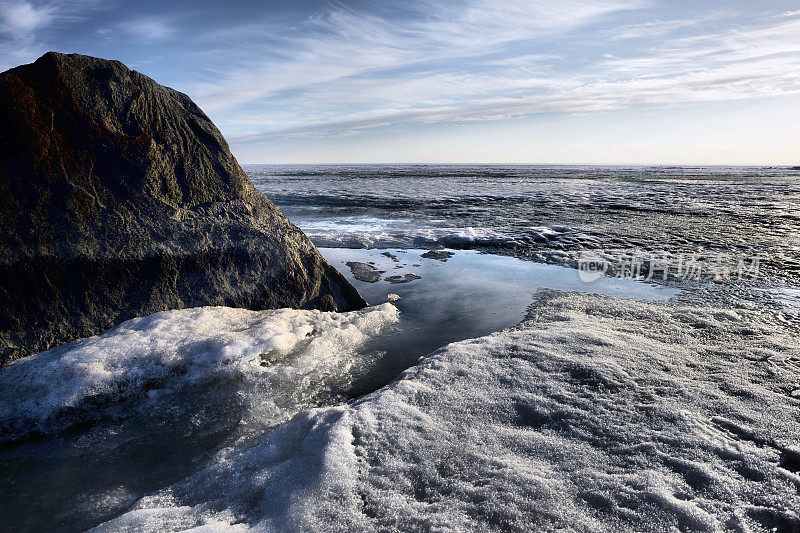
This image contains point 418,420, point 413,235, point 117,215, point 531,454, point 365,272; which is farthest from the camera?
point 413,235

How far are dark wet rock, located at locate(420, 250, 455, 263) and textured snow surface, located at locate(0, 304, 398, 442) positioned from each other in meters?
3.91

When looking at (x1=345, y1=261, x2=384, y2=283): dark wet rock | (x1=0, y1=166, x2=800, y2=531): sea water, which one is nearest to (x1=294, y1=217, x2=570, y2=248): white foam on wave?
(x1=345, y1=261, x2=384, y2=283): dark wet rock

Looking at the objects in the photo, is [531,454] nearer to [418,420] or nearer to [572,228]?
[418,420]

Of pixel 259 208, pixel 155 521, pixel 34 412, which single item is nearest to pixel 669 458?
pixel 155 521

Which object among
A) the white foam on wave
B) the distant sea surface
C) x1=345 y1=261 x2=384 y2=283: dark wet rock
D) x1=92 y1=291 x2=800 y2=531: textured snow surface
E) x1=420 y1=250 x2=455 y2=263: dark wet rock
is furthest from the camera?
the white foam on wave

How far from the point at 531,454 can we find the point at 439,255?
583cm

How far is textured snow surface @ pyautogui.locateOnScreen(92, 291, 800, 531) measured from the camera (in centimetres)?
175

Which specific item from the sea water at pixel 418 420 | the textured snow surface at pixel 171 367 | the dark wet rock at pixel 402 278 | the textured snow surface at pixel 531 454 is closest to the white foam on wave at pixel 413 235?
the dark wet rock at pixel 402 278

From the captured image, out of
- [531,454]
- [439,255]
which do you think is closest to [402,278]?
[439,255]

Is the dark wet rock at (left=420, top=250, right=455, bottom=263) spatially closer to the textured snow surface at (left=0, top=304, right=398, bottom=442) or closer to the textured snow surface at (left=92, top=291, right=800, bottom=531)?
the textured snow surface at (left=0, top=304, right=398, bottom=442)

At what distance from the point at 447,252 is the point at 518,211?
25.8 feet

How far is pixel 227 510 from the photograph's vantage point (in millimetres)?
1840

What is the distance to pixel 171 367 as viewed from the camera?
3039 mm

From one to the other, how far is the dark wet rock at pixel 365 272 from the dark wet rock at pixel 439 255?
4.57 feet
